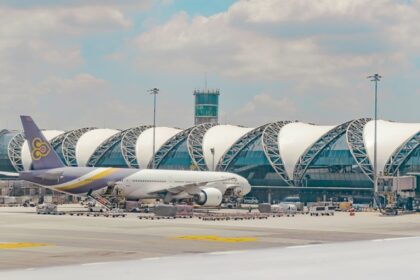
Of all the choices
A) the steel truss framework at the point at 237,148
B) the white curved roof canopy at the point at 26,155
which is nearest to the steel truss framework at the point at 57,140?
the white curved roof canopy at the point at 26,155

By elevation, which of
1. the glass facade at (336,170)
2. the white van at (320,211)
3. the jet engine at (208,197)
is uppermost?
the glass facade at (336,170)

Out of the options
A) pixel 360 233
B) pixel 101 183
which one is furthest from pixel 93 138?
pixel 360 233

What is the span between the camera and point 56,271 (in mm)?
17156

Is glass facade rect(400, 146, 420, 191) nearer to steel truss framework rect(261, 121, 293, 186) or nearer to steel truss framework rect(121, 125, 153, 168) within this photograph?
steel truss framework rect(261, 121, 293, 186)

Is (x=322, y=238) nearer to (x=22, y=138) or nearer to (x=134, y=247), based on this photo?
(x=134, y=247)

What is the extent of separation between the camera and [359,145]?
133 meters

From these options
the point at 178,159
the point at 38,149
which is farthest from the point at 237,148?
the point at 38,149

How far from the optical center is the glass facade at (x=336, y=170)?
438 feet

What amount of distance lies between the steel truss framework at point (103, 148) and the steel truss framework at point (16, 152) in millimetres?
18512

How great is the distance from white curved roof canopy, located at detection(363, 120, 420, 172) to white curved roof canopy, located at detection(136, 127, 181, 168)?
42.2 meters

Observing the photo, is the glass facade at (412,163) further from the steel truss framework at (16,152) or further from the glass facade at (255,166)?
the steel truss framework at (16,152)

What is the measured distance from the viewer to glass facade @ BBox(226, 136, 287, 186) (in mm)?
142375

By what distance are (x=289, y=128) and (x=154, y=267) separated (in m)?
128

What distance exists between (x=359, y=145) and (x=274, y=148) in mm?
15973
